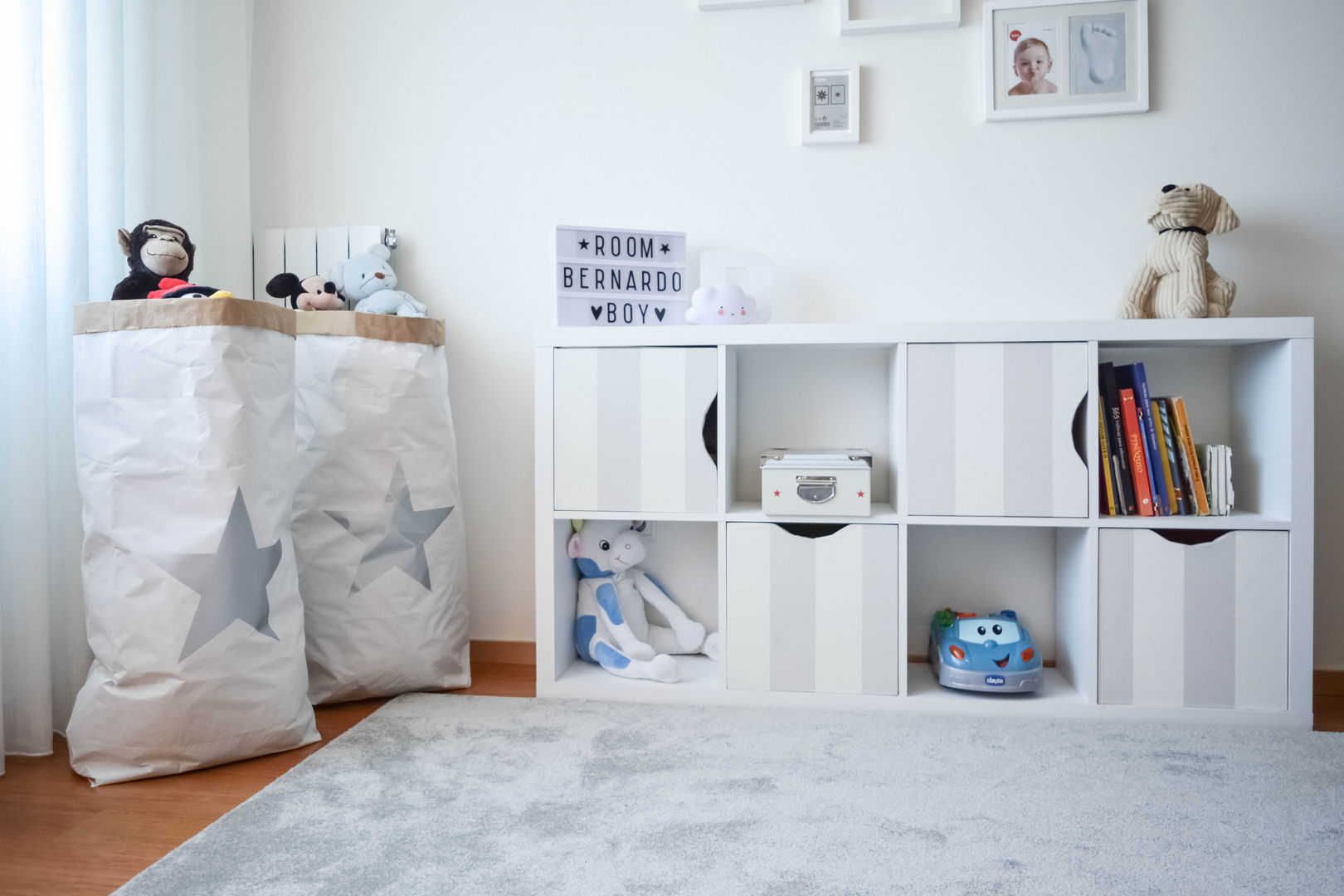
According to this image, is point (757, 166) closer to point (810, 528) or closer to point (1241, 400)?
point (810, 528)

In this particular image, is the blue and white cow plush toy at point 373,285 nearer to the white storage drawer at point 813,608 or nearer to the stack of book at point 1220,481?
the white storage drawer at point 813,608

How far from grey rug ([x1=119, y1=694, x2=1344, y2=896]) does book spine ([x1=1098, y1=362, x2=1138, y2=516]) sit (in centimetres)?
42

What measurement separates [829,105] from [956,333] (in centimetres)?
66

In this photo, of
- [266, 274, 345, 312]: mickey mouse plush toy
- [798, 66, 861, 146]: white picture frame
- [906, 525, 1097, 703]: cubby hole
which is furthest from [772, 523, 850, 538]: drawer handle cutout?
[266, 274, 345, 312]: mickey mouse plush toy

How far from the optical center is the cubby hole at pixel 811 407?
1.95 meters

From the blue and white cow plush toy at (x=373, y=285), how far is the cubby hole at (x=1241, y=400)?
5.00 ft

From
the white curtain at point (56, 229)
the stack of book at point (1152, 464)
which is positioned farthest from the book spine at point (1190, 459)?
the white curtain at point (56, 229)

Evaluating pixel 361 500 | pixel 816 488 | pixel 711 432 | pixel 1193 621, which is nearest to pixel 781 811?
pixel 816 488

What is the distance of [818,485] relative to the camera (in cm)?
168

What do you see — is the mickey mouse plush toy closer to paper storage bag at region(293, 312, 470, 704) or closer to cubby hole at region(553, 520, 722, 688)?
paper storage bag at region(293, 312, 470, 704)

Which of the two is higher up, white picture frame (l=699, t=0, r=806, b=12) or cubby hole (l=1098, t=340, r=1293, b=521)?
white picture frame (l=699, t=0, r=806, b=12)

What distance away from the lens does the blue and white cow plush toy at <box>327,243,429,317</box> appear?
6.30 ft

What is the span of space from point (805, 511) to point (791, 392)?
0.39m

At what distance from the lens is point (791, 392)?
1.98m
